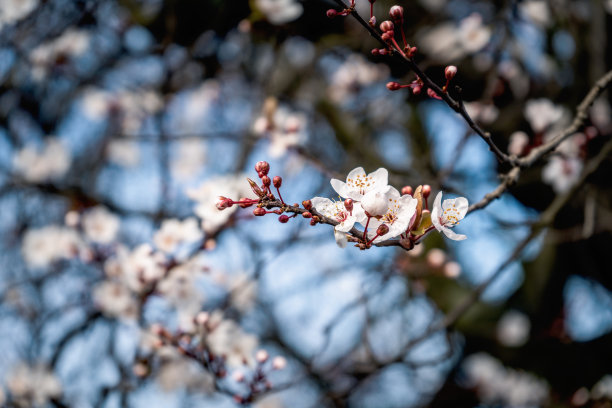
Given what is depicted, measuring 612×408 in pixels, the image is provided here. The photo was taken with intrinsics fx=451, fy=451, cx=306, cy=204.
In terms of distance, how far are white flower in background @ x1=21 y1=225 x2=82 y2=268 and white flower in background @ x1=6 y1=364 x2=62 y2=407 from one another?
67 cm

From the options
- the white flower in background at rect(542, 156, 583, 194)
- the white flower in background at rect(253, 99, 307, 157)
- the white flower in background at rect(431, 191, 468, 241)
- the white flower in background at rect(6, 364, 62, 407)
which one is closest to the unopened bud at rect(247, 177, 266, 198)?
the white flower in background at rect(431, 191, 468, 241)

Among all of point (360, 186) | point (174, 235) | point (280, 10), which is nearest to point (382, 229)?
point (360, 186)

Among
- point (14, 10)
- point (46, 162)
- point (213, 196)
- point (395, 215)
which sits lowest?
point (46, 162)

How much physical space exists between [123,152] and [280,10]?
→ 2798mm

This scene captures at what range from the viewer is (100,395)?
1.81 m

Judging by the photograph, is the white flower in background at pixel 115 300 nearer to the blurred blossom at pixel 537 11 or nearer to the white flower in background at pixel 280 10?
the white flower in background at pixel 280 10

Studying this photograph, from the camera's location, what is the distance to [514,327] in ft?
11.7

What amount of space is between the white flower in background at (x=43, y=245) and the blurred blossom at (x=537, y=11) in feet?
10.1

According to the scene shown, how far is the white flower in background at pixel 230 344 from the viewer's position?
1.70m

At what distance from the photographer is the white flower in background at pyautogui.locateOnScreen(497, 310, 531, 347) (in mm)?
2840

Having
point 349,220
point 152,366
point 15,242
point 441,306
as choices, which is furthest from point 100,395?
point 15,242

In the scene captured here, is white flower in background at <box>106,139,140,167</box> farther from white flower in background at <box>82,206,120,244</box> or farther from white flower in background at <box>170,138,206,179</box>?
white flower in background at <box>82,206,120,244</box>

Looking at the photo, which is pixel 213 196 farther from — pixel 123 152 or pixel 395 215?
pixel 123 152

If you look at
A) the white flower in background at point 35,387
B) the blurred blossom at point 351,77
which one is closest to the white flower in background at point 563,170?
the blurred blossom at point 351,77
